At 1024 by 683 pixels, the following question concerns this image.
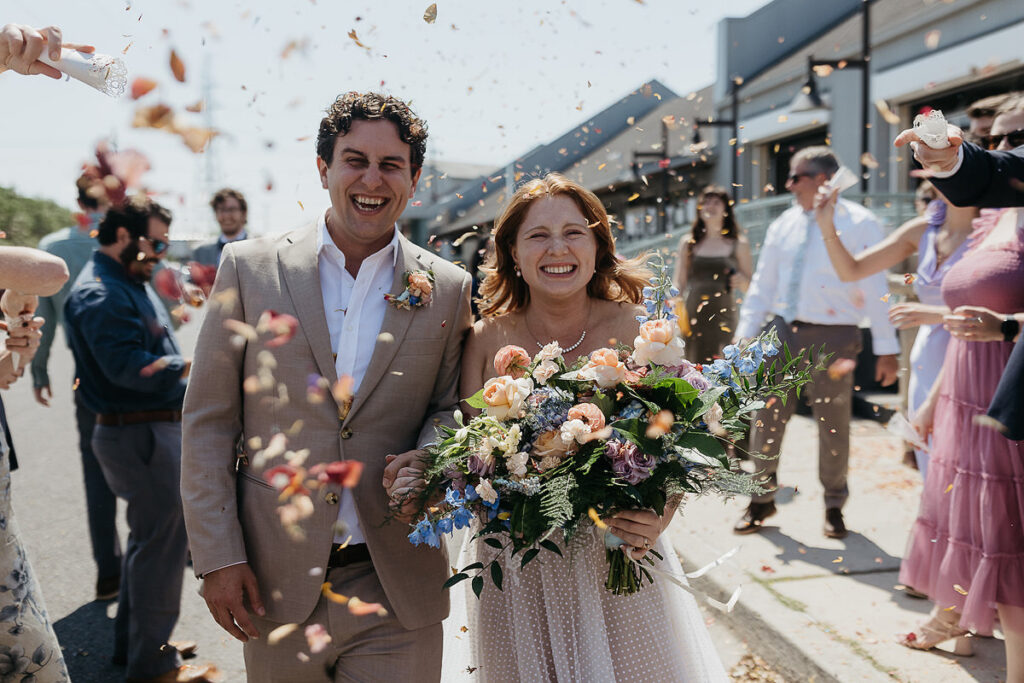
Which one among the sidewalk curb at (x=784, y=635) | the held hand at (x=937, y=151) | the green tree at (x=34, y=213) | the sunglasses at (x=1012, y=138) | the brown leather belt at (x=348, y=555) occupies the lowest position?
the sidewalk curb at (x=784, y=635)

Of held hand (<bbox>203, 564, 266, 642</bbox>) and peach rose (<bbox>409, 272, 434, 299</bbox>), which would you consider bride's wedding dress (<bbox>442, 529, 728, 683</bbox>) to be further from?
peach rose (<bbox>409, 272, 434, 299</bbox>)

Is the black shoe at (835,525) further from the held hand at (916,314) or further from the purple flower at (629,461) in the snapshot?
the purple flower at (629,461)

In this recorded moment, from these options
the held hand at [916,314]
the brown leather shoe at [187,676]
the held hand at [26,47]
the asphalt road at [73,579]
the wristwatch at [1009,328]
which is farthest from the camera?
the asphalt road at [73,579]

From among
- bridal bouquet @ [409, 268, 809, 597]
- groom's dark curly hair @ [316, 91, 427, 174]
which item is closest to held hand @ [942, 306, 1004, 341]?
bridal bouquet @ [409, 268, 809, 597]

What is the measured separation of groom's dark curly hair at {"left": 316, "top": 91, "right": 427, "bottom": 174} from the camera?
2.62 m


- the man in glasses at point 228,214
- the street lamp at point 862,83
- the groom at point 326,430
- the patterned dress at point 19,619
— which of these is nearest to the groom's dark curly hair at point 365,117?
the groom at point 326,430

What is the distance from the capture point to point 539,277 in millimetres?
2748

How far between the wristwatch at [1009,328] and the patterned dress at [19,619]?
3476mm

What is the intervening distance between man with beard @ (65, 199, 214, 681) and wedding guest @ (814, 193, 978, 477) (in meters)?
3.60

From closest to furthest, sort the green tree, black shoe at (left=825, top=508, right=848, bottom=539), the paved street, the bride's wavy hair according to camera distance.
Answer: the bride's wavy hair
the paved street
black shoe at (left=825, top=508, right=848, bottom=539)
the green tree

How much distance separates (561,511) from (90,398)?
3273mm

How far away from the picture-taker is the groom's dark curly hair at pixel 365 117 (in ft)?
8.59

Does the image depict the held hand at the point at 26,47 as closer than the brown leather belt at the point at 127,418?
Yes

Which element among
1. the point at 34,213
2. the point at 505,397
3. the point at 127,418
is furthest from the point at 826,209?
the point at 34,213
